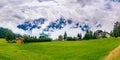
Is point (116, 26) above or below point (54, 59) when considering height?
above

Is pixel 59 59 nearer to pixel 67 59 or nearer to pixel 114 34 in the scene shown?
pixel 67 59

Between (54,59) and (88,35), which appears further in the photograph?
(88,35)

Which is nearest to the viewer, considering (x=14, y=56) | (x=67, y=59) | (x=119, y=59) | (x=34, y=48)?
(x=119, y=59)

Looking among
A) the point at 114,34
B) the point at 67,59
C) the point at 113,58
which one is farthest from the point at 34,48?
the point at 114,34

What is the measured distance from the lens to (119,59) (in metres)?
44.4

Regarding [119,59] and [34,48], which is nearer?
[119,59]

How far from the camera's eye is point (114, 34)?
168 m

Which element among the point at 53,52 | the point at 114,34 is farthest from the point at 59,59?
the point at 114,34

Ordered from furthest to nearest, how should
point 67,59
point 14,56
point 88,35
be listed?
1. point 88,35
2. point 14,56
3. point 67,59

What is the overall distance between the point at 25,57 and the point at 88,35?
10749 cm

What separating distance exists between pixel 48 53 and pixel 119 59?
42092 millimetres

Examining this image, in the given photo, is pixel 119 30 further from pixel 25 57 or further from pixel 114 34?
pixel 25 57

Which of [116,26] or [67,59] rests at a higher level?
[116,26]

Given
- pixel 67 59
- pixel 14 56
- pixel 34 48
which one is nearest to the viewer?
pixel 67 59
